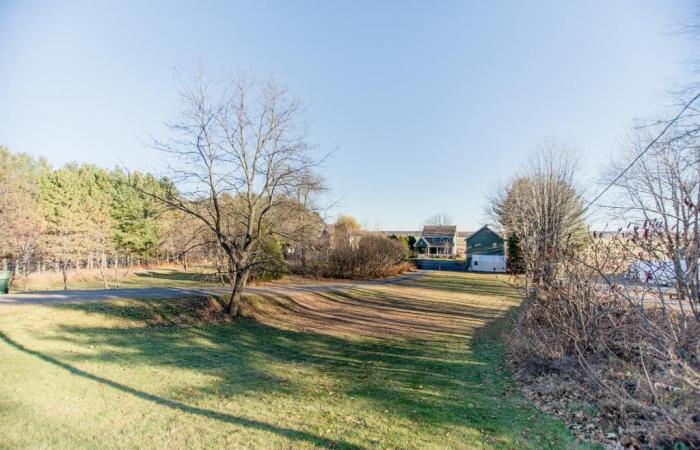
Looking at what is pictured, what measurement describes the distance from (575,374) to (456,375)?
2345mm

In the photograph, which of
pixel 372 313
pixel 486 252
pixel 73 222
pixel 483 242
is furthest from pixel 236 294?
pixel 483 242

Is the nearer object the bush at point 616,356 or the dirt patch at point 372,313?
the bush at point 616,356

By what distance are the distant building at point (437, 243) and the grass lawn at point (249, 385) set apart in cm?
5089

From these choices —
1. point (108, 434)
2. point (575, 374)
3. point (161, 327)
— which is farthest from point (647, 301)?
point (161, 327)

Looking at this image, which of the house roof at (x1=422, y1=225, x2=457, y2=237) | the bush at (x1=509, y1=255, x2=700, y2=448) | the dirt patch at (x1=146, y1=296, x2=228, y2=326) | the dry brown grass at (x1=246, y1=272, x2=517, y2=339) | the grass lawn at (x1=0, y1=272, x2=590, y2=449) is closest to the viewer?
the bush at (x1=509, y1=255, x2=700, y2=448)

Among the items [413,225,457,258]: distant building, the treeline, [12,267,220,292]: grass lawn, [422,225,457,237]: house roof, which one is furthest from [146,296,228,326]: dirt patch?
[422,225,457,237]: house roof

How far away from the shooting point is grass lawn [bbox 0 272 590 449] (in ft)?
14.6

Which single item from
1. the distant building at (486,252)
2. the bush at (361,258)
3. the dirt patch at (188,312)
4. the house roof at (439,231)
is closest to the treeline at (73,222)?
the dirt patch at (188,312)

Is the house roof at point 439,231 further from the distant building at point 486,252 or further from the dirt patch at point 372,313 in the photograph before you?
the dirt patch at point 372,313

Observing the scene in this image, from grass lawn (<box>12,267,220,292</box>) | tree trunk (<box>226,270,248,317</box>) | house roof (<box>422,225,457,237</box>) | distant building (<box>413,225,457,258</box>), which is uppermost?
house roof (<box>422,225,457,237</box>)

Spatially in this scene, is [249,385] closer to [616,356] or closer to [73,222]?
[616,356]

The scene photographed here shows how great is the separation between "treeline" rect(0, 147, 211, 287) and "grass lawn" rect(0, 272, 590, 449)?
592 centimetres

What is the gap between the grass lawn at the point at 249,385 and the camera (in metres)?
4.46

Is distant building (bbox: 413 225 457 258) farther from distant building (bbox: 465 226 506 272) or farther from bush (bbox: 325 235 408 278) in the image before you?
bush (bbox: 325 235 408 278)
